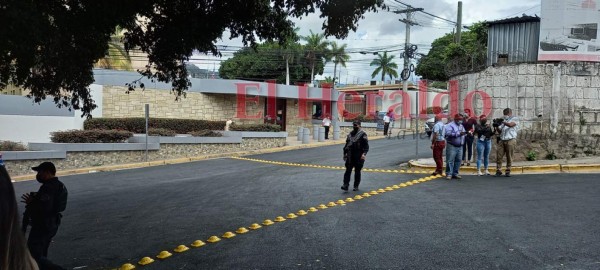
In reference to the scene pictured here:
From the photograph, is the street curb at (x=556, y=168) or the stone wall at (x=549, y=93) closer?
the street curb at (x=556, y=168)

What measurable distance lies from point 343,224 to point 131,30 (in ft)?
17.0

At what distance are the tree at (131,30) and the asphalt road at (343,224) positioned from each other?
8.29 ft

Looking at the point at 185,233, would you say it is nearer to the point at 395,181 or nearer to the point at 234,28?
the point at 234,28

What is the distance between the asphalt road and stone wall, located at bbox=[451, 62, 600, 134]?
92.1 inches

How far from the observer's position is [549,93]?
524 inches

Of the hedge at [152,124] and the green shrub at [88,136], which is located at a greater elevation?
the hedge at [152,124]

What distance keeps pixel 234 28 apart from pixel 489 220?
17.9ft

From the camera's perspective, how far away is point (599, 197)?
880 centimetres

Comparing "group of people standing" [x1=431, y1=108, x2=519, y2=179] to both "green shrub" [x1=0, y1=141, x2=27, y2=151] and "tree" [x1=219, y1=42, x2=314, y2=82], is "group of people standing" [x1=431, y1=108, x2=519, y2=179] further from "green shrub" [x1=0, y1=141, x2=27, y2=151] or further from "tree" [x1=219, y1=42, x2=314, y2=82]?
"tree" [x1=219, y1=42, x2=314, y2=82]

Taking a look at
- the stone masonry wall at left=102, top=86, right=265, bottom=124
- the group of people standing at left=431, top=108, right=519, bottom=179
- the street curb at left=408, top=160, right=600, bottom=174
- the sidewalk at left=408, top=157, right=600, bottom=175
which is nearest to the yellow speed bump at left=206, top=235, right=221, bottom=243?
the group of people standing at left=431, top=108, right=519, bottom=179

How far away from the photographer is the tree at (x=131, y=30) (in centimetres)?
630

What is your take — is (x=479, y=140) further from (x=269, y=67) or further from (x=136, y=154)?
(x=269, y=67)

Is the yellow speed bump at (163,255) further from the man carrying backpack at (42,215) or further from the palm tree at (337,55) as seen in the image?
the palm tree at (337,55)

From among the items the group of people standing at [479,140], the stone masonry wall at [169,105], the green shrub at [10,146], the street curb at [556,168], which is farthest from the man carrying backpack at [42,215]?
the stone masonry wall at [169,105]
